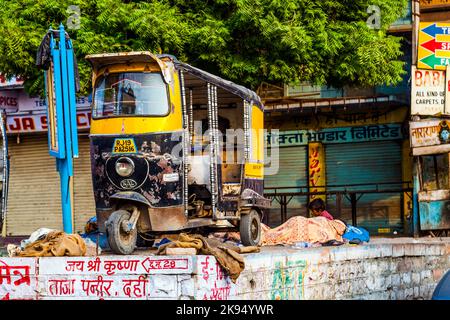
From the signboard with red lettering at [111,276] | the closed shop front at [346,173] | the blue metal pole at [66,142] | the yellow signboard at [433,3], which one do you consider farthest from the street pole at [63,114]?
the yellow signboard at [433,3]

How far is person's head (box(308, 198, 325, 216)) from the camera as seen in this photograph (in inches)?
846

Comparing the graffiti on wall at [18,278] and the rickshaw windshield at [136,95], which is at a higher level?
the rickshaw windshield at [136,95]

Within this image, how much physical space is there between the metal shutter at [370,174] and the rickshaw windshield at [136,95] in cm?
1267

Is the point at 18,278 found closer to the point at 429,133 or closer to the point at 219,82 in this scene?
the point at 219,82

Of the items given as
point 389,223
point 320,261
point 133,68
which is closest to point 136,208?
point 133,68

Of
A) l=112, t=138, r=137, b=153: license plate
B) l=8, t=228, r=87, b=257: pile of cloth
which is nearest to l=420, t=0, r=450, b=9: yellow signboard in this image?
l=112, t=138, r=137, b=153: license plate

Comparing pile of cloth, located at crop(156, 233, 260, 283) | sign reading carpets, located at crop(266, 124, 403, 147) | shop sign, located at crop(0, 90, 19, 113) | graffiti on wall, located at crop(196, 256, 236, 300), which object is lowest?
graffiti on wall, located at crop(196, 256, 236, 300)

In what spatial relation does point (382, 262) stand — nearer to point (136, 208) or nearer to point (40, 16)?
point (136, 208)

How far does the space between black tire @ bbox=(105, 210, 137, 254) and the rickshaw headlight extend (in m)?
0.50

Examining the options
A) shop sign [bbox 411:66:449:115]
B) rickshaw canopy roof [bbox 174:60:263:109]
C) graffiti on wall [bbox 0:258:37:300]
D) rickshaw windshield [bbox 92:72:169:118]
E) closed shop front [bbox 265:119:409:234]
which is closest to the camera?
graffiti on wall [bbox 0:258:37:300]

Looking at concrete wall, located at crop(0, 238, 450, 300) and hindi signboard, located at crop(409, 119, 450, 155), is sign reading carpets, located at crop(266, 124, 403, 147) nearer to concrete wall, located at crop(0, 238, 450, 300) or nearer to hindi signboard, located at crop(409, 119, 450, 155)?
hindi signboard, located at crop(409, 119, 450, 155)

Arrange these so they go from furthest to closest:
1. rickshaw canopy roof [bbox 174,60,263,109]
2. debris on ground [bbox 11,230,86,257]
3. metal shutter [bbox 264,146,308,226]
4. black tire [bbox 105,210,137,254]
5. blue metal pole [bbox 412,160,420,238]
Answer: metal shutter [bbox 264,146,308,226], blue metal pole [bbox 412,160,420,238], rickshaw canopy roof [bbox 174,60,263,109], black tire [bbox 105,210,137,254], debris on ground [bbox 11,230,86,257]

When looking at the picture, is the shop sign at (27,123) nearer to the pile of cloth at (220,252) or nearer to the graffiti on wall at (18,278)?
the graffiti on wall at (18,278)

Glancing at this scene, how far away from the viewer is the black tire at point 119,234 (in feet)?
34.1
